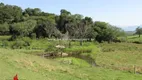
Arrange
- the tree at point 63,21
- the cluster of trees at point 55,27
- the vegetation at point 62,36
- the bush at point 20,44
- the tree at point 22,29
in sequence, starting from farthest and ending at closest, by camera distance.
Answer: the tree at point 63,21
the cluster of trees at point 55,27
the tree at point 22,29
the bush at point 20,44
the vegetation at point 62,36

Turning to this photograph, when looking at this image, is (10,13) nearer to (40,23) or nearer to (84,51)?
(40,23)

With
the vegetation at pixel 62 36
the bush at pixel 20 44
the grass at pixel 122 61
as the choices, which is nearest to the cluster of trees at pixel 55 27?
the vegetation at pixel 62 36

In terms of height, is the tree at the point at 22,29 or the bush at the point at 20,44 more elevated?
the tree at the point at 22,29

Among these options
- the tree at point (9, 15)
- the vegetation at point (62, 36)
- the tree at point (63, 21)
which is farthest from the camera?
the tree at point (63, 21)

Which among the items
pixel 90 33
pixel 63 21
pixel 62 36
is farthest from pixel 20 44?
pixel 63 21

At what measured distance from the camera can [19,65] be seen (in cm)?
1967

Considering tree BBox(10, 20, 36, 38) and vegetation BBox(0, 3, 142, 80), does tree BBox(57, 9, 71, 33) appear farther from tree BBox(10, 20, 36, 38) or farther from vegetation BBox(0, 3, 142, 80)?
tree BBox(10, 20, 36, 38)

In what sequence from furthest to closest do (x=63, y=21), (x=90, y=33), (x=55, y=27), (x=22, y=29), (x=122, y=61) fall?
(x=63, y=21) → (x=55, y=27) → (x=90, y=33) → (x=22, y=29) → (x=122, y=61)

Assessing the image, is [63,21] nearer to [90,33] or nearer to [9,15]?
[90,33]

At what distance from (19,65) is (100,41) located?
6151cm

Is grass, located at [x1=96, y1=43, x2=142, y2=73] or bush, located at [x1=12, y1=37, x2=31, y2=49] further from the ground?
bush, located at [x1=12, y1=37, x2=31, y2=49]

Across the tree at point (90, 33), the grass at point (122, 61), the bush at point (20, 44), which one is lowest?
the grass at point (122, 61)

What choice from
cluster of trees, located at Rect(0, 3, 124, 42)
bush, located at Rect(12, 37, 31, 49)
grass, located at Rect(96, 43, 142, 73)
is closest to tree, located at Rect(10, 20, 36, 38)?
cluster of trees, located at Rect(0, 3, 124, 42)

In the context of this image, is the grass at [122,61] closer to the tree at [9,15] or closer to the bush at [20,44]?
the bush at [20,44]
